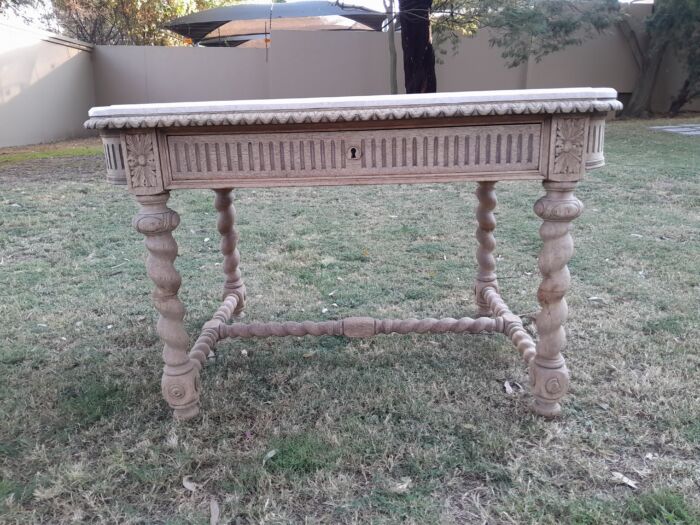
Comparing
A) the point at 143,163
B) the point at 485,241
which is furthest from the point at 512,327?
the point at 143,163

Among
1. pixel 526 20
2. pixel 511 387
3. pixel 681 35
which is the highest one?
pixel 526 20

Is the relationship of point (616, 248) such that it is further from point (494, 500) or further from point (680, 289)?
point (494, 500)

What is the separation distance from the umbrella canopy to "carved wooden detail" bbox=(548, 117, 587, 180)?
12468mm

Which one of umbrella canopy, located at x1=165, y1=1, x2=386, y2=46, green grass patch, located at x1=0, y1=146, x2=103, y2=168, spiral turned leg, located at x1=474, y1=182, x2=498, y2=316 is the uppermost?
umbrella canopy, located at x1=165, y1=1, x2=386, y2=46

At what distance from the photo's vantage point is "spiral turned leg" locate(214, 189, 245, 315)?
8.38 ft

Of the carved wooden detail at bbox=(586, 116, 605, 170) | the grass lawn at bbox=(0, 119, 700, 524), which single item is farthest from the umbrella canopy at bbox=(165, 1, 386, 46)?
the carved wooden detail at bbox=(586, 116, 605, 170)

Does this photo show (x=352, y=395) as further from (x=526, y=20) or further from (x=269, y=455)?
(x=526, y=20)

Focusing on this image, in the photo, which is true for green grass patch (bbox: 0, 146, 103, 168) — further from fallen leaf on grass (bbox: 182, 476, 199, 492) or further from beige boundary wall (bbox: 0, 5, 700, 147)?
fallen leaf on grass (bbox: 182, 476, 199, 492)

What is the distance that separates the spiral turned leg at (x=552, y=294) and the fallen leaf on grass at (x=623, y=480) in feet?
1.00

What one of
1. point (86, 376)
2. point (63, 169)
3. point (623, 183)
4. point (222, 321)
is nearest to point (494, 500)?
point (222, 321)

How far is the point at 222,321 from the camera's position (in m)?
2.46

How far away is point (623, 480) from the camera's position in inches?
61.7

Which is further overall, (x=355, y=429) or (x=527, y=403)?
(x=527, y=403)

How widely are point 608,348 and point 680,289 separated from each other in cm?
91
